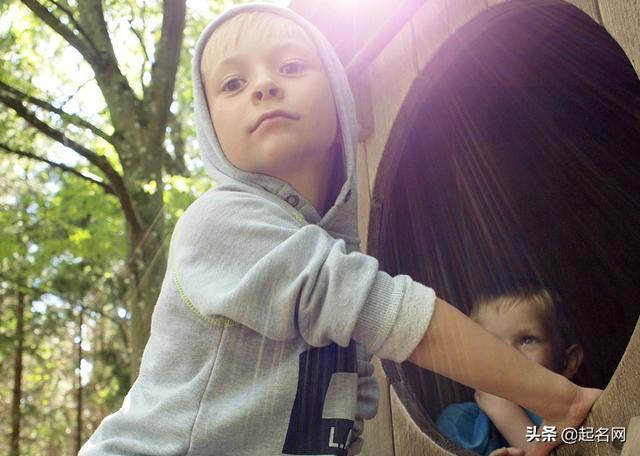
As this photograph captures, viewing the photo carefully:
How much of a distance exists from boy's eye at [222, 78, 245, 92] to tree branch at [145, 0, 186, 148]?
3.34m

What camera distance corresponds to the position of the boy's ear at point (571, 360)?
257cm

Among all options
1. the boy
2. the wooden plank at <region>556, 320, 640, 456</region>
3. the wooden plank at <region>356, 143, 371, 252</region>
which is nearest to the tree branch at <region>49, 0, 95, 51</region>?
the wooden plank at <region>356, 143, 371, 252</region>

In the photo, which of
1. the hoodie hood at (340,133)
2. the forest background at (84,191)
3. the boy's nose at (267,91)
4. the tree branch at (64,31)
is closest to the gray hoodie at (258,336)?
the hoodie hood at (340,133)

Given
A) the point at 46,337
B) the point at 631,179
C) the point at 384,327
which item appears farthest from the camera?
the point at 46,337

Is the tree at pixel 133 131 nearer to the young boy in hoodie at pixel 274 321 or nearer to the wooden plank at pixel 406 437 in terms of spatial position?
the wooden plank at pixel 406 437

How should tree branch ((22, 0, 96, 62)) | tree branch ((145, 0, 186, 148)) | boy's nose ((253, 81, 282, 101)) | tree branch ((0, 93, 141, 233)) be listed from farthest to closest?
1. tree branch ((145, 0, 186, 148))
2. tree branch ((22, 0, 96, 62))
3. tree branch ((0, 93, 141, 233))
4. boy's nose ((253, 81, 282, 101))

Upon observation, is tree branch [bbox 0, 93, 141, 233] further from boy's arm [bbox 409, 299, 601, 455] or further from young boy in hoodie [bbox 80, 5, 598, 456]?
boy's arm [bbox 409, 299, 601, 455]

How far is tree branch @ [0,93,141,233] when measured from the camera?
4629 millimetres

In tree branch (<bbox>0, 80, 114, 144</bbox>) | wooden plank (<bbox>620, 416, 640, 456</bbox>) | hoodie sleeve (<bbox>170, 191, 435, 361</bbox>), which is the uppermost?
tree branch (<bbox>0, 80, 114, 144</bbox>)

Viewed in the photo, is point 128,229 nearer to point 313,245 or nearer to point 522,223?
point 522,223

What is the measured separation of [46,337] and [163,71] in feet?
34.2

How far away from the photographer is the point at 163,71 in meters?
5.05

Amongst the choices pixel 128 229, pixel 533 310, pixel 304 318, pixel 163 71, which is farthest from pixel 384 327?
pixel 163 71

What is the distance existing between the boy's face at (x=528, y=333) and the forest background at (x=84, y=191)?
1.83m
